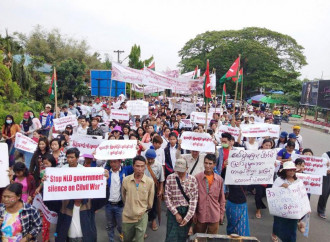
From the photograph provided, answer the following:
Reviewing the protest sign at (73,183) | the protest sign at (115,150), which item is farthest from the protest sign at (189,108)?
the protest sign at (73,183)

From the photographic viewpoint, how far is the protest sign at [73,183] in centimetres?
332

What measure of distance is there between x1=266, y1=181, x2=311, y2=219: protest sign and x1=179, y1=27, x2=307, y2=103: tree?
3801 centimetres

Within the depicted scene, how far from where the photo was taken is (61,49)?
3531 cm

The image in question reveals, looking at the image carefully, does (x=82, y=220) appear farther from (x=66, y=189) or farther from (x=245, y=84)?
(x=245, y=84)

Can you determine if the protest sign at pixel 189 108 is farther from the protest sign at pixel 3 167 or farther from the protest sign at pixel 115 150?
the protest sign at pixel 3 167

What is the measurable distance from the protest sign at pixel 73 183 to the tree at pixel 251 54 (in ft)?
130

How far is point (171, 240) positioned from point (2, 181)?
2369mm

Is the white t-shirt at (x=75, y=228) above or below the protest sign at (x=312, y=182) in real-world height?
below

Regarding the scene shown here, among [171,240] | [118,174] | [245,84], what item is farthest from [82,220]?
[245,84]

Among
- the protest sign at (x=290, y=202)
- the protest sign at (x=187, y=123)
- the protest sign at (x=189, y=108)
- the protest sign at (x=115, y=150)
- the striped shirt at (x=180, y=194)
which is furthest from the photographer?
the protest sign at (x=189, y=108)

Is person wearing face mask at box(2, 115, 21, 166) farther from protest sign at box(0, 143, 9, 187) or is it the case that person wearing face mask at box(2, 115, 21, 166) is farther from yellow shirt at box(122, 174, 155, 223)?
yellow shirt at box(122, 174, 155, 223)

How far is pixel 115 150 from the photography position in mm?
4215

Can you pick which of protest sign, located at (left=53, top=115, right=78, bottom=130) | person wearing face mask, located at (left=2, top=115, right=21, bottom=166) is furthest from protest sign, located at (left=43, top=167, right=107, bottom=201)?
protest sign, located at (left=53, top=115, right=78, bottom=130)

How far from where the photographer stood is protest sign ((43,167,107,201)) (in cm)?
332
